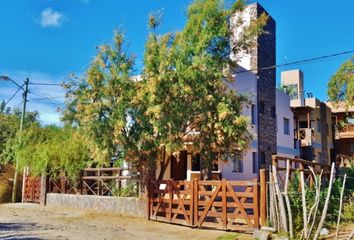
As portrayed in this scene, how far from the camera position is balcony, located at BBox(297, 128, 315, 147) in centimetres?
3250

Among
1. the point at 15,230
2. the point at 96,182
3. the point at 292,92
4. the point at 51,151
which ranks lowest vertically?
the point at 15,230

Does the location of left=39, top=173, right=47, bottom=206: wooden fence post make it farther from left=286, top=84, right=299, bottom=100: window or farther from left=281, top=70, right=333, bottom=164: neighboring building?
left=286, top=84, right=299, bottom=100: window

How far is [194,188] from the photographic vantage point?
14.7 meters

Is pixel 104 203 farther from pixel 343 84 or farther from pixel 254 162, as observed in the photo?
pixel 343 84

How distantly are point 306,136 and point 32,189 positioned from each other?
2015cm

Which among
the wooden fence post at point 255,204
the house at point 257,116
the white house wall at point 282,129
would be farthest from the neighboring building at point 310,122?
the wooden fence post at point 255,204

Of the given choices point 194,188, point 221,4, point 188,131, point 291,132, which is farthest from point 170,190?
point 291,132

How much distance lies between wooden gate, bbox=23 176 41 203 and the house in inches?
281

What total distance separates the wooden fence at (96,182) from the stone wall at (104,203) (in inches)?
22.6

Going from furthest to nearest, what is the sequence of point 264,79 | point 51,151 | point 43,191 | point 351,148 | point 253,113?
point 351,148, point 264,79, point 253,113, point 43,191, point 51,151

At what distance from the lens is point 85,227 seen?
48.6ft

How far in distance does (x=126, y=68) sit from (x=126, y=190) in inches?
243

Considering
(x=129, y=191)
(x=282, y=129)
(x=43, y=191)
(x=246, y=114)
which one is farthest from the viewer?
(x=282, y=129)

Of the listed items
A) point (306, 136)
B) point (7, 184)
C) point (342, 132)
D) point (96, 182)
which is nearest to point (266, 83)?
point (306, 136)
